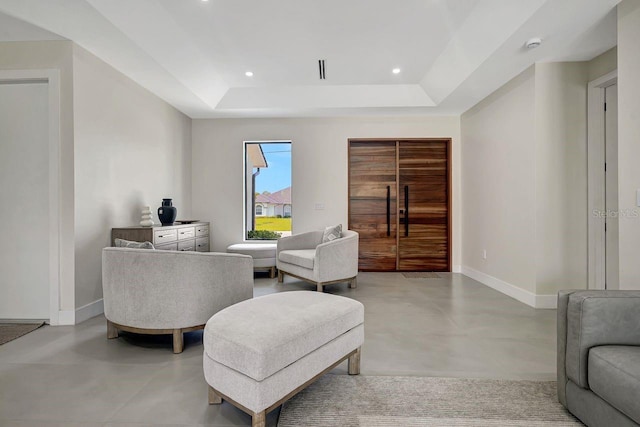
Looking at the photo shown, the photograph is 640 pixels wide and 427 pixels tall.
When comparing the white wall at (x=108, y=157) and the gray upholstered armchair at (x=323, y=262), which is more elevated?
the white wall at (x=108, y=157)

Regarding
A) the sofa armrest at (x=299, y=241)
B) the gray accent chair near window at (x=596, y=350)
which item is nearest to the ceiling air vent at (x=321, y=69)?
the sofa armrest at (x=299, y=241)

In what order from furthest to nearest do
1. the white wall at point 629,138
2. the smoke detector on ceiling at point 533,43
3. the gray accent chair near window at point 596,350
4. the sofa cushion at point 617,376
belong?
the smoke detector on ceiling at point 533,43 → the white wall at point 629,138 → the gray accent chair near window at point 596,350 → the sofa cushion at point 617,376

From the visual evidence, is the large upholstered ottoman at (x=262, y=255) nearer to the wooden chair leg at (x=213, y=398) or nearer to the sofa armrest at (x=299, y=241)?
the sofa armrest at (x=299, y=241)

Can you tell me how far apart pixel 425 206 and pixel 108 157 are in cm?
460

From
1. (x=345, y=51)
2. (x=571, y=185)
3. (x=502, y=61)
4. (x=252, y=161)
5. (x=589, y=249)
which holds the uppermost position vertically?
(x=345, y=51)

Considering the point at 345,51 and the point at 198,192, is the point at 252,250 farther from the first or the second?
the point at 345,51

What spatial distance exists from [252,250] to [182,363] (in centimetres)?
268

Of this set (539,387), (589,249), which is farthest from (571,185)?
(539,387)

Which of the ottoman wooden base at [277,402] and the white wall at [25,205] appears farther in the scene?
the white wall at [25,205]

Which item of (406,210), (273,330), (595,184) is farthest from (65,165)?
(595,184)

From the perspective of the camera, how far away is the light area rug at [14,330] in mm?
2590

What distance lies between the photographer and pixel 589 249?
330 centimetres

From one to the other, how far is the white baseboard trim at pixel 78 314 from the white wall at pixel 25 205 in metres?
0.24

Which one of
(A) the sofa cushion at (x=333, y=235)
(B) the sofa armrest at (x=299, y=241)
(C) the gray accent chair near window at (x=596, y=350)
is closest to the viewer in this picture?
(C) the gray accent chair near window at (x=596, y=350)
